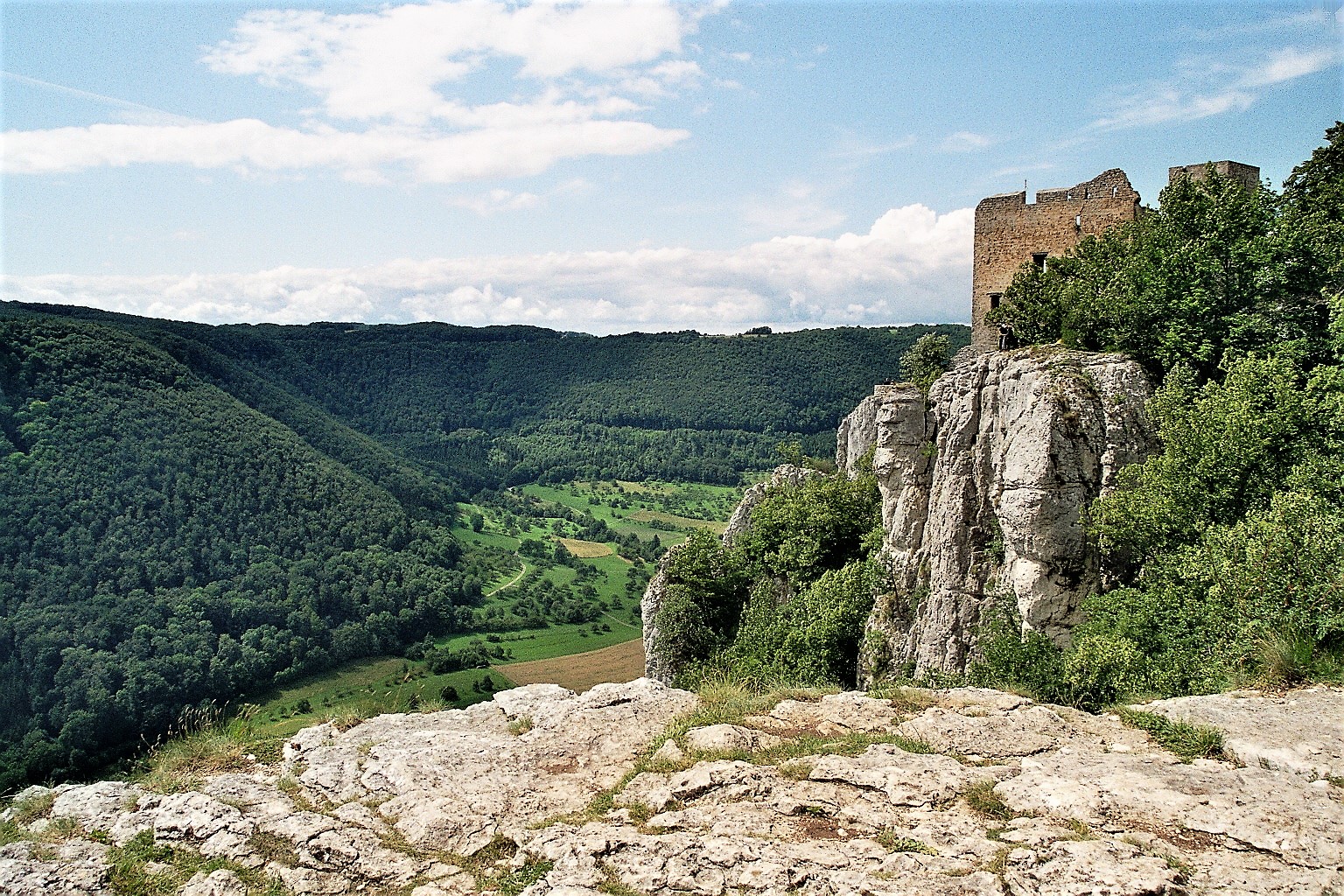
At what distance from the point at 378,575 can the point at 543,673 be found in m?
31.4

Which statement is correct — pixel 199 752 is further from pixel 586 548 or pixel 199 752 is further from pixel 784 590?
pixel 586 548

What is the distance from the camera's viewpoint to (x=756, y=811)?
732cm

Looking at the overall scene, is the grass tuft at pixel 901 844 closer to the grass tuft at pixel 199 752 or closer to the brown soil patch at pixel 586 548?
the grass tuft at pixel 199 752

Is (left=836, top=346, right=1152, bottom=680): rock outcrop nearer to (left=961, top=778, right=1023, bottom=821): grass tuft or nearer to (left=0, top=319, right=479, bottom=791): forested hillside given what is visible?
(left=961, top=778, right=1023, bottom=821): grass tuft

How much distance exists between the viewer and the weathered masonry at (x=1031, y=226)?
22469 millimetres

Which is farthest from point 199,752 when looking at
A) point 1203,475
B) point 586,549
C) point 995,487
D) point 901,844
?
→ point 586,549

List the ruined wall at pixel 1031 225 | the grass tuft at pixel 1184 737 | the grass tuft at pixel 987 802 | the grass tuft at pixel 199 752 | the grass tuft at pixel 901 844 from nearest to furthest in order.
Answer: the grass tuft at pixel 901 844 < the grass tuft at pixel 987 802 < the grass tuft at pixel 1184 737 < the grass tuft at pixel 199 752 < the ruined wall at pixel 1031 225

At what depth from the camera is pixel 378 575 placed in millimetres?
92375

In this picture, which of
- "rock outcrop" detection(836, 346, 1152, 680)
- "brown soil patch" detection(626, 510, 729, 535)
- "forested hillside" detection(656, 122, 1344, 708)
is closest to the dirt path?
"brown soil patch" detection(626, 510, 729, 535)

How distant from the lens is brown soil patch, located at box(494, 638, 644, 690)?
63.9 meters

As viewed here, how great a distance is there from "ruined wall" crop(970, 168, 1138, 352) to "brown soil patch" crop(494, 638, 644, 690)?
4323cm

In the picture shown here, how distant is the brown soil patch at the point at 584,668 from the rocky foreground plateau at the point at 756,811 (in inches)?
2045

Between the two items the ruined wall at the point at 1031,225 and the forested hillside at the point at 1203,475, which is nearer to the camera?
the forested hillside at the point at 1203,475

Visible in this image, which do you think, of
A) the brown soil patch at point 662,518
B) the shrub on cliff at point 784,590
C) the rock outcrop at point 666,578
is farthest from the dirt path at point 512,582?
the shrub on cliff at point 784,590
